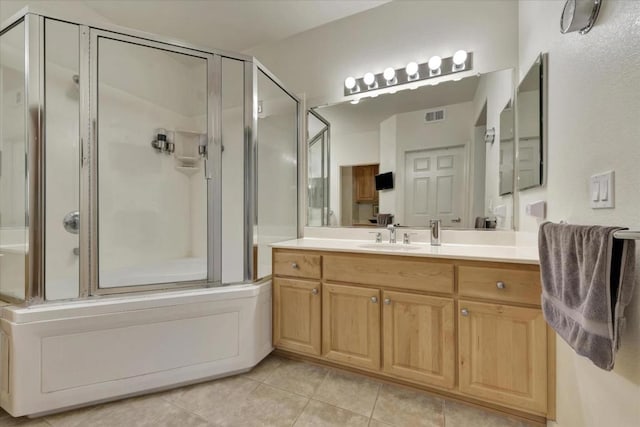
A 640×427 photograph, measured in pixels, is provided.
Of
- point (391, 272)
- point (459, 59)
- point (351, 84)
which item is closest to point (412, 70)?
point (459, 59)

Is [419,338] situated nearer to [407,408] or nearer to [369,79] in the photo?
[407,408]

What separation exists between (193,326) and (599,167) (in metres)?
2.01

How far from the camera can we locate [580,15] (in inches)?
36.3

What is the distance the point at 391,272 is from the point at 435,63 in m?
1.55

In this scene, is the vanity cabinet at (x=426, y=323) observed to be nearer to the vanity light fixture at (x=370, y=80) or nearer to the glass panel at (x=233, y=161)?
the glass panel at (x=233, y=161)

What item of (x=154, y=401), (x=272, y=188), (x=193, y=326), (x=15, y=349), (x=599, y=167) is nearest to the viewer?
(x=599, y=167)

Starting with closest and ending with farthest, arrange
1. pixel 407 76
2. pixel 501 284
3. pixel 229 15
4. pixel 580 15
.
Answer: pixel 580 15
pixel 501 284
pixel 407 76
pixel 229 15

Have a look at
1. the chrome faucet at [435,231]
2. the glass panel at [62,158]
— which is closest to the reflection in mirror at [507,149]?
the chrome faucet at [435,231]

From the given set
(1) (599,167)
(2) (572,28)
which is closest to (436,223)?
(1) (599,167)

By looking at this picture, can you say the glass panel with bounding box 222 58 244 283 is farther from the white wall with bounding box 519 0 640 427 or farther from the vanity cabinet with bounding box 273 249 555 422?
the white wall with bounding box 519 0 640 427

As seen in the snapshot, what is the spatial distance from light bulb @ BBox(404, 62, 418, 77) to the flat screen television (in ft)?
2.50

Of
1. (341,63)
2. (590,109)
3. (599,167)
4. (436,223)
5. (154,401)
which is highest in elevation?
(341,63)

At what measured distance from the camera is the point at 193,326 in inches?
62.3

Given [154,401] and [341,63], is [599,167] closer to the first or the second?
[341,63]
